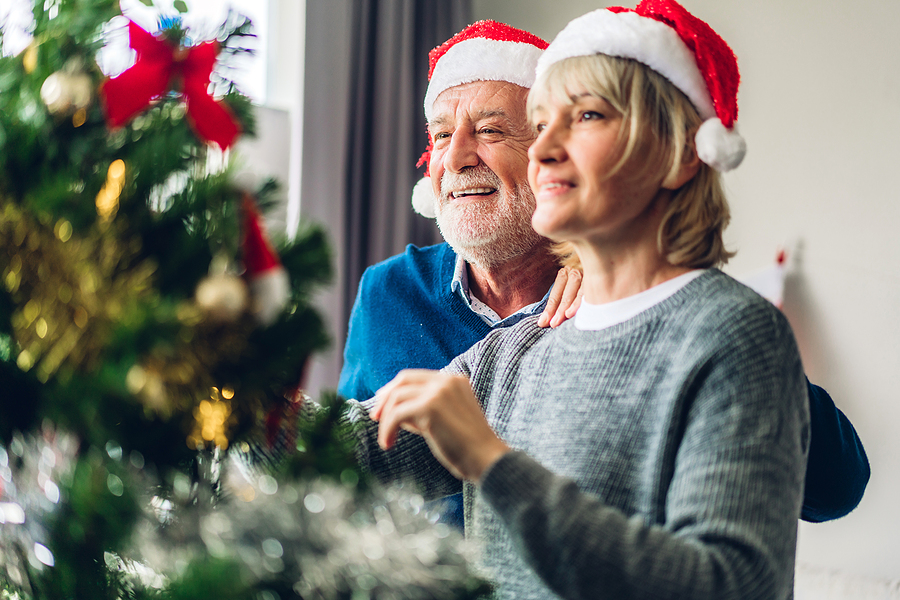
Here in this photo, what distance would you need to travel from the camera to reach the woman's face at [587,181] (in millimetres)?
804

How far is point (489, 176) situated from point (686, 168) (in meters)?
0.72

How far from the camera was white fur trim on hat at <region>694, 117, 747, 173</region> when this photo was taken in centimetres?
81

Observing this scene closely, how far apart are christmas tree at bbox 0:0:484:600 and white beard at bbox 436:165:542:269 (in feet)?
3.23

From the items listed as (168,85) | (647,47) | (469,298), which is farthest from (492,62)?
(168,85)

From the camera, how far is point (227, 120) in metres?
0.51

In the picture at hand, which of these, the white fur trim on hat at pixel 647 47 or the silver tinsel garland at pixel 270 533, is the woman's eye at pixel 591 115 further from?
the silver tinsel garland at pixel 270 533

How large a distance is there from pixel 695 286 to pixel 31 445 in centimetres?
64

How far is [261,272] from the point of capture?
47cm

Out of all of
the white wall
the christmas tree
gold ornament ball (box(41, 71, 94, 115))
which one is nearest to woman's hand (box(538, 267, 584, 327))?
the christmas tree

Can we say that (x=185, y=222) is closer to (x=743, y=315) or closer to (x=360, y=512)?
(x=360, y=512)

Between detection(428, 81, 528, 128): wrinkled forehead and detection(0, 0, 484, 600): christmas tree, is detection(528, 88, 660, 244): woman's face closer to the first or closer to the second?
detection(0, 0, 484, 600): christmas tree

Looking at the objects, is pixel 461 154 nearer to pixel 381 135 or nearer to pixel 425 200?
pixel 425 200

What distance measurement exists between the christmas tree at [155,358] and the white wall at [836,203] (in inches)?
75.3

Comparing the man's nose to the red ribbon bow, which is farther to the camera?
the man's nose
